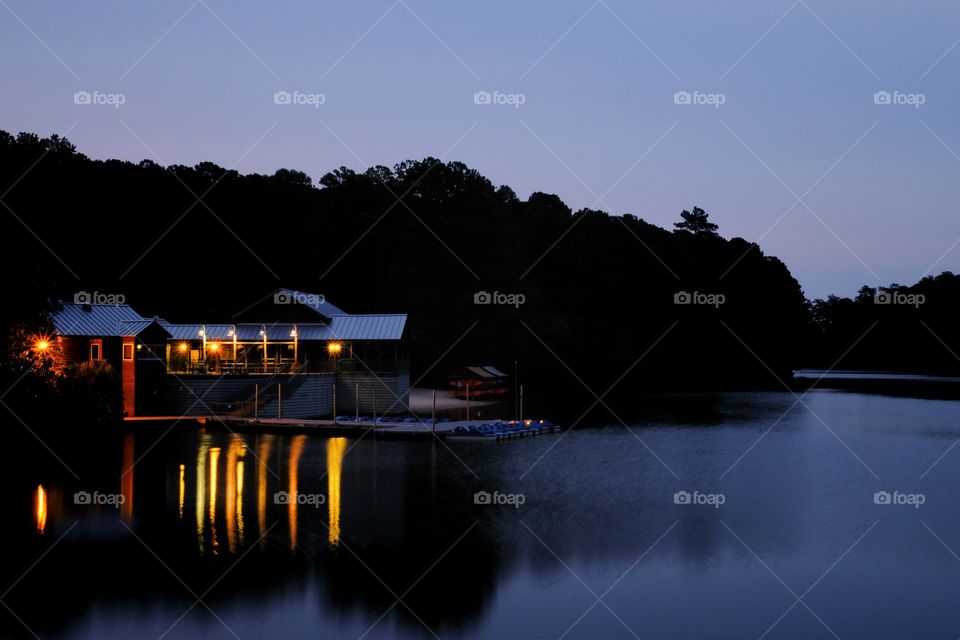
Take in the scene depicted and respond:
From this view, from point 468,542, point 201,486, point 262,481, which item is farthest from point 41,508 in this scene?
point 468,542

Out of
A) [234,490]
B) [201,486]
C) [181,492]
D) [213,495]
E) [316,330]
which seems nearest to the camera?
[213,495]

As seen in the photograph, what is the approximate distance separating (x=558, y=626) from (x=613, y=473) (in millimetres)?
17234

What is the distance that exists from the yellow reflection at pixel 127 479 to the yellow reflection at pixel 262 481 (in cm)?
372

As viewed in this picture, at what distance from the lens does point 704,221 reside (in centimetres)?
12331

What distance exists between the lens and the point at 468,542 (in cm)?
2564

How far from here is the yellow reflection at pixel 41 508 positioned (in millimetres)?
25516

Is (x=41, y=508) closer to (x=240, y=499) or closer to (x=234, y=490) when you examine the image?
(x=240, y=499)

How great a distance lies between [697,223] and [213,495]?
10160cm

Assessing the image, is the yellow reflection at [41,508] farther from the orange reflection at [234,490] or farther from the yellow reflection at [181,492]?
Result: the orange reflection at [234,490]

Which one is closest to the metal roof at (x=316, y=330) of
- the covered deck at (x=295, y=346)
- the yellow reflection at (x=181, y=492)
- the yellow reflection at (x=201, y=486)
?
the covered deck at (x=295, y=346)

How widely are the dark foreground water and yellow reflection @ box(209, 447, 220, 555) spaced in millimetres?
119

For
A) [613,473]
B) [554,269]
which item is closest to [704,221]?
[554,269]

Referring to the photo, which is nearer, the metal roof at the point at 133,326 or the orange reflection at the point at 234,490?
the orange reflection at the point at 234,490

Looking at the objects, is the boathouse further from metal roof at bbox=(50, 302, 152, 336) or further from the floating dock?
the floating dock
